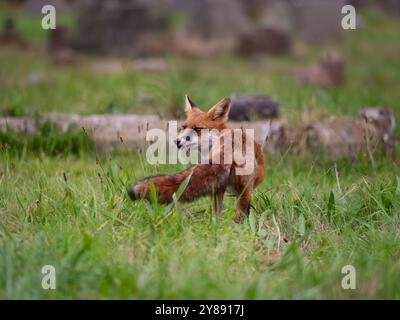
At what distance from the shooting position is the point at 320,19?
17.0 m

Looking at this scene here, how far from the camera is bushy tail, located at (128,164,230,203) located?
4379 mm

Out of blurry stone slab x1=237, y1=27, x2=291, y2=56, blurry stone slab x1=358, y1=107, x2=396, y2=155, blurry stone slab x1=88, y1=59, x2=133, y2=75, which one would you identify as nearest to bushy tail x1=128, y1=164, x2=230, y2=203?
blurry stone slab x1=358, y1=107, x2=396, y2=155

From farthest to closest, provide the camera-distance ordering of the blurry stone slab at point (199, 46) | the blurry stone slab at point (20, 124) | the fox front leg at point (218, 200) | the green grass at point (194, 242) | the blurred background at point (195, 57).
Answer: the blurry stone slab at point (199, 46), the blurred background at point (195, 57), the blurry stone slab at point (20, 124), the fox front leg at point (218, 200), the green grass at point (194, 242)

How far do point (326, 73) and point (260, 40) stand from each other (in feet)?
10.2

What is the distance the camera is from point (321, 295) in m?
3.87

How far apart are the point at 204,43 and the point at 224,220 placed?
1197 cm

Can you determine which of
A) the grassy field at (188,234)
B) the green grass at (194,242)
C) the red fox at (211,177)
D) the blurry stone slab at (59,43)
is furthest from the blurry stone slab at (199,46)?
the red fox at (211,177)

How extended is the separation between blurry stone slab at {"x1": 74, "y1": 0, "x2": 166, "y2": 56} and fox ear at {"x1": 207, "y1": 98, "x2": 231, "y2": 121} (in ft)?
33.6

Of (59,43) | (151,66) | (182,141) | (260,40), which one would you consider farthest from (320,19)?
(182,141)

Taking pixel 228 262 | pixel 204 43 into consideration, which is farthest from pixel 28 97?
pixel 204 43

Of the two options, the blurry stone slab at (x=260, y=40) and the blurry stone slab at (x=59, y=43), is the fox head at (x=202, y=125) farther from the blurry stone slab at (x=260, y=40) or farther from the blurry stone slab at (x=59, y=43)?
the blurry stone slab at (x=260, y=40)

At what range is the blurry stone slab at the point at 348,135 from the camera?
23.3 feet

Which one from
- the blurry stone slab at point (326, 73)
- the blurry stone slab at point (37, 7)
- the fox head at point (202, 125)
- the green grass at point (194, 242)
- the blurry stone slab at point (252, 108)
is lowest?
the green grass at point (194, 242)
